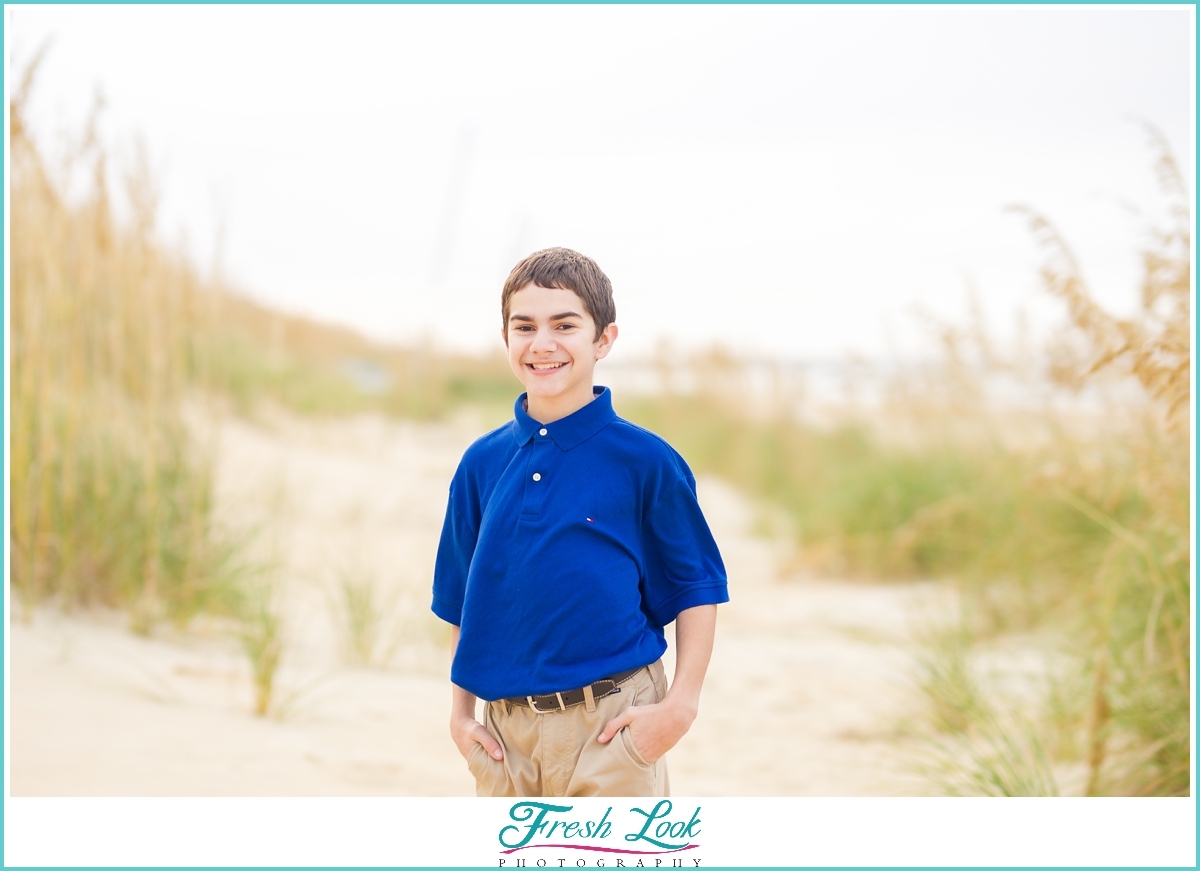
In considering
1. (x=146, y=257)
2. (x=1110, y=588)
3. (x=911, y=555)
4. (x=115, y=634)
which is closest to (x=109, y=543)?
(x=115, y=634)

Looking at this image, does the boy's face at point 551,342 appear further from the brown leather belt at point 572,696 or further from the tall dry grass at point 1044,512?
the tall dry grass at point 1044,512

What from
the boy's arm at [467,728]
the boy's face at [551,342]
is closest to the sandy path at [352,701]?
the boy's arm at [467,728]

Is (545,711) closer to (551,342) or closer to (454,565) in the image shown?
(454,565)

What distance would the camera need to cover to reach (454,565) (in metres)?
1.49

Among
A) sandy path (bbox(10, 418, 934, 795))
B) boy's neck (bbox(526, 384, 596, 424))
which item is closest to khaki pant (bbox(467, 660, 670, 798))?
boy's neck (bbox(526, 384, 596, 424))

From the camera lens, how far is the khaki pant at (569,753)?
1334mm

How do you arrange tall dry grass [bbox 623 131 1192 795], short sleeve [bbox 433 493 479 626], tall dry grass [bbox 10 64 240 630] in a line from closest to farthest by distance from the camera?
1. short sleeve [bbox 433 493 479 626]
2. tall dry grass [bbox 623 131 1192 795]
3. tall dry grass [bbox 10 64 240 630]

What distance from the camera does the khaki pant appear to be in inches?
52.5

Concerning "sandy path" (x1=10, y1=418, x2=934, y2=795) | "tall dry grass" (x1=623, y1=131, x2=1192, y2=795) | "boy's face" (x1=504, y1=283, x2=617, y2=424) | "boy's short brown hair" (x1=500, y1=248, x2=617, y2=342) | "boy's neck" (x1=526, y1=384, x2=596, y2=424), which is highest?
"boy's short brown hair" (x1=500, y1=248, x2=617, y2=342)

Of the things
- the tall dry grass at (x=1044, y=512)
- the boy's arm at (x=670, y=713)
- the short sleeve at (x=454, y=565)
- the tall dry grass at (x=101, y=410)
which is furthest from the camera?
the tall dry grass at (x=101, y=410)

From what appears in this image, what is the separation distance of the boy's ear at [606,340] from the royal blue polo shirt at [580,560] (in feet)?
0.22

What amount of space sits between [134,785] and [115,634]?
1172 mm

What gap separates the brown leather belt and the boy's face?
40 centimetres

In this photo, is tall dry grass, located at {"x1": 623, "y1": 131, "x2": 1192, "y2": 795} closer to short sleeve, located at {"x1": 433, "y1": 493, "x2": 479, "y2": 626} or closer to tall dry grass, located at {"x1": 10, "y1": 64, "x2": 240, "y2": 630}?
short sleeve, located at {"x1": 433, "y1": 493, "x2": 479, "y2": 626}
